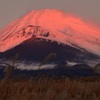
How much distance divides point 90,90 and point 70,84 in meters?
0.48

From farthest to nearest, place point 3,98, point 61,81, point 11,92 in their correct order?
point 61,81
point 11,92
point 3,98

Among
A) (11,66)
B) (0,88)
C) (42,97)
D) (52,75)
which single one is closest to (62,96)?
(42,97)

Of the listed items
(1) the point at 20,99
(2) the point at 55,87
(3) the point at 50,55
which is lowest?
(1) the point at 20,99

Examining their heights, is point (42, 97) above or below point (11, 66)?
below

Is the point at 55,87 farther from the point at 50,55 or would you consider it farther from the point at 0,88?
the point at 0,88

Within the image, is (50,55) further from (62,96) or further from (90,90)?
(62,96)

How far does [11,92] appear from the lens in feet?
23.6

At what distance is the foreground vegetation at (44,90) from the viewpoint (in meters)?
6.32

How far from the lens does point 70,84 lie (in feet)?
28.3

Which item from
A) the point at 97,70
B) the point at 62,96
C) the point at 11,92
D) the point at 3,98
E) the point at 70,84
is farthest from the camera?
the point at 70,84

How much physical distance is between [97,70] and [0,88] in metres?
1.76

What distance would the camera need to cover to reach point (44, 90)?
8.05 meters

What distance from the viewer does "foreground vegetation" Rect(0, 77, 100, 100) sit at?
6324 mm

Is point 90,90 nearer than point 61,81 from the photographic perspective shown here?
Yes
